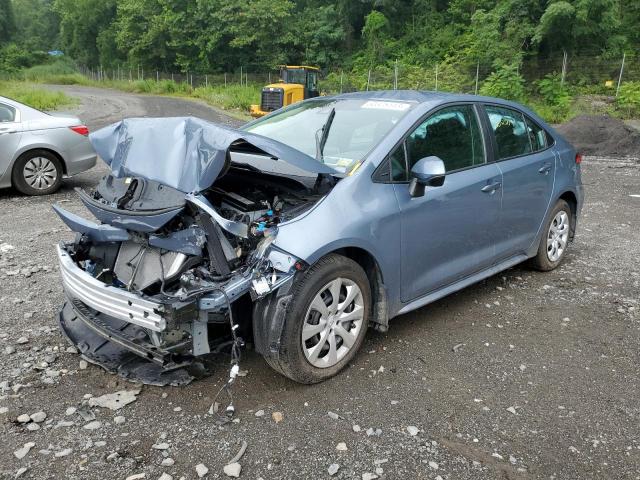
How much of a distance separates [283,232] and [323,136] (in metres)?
1.25

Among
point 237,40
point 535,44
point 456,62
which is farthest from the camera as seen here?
point 237,40

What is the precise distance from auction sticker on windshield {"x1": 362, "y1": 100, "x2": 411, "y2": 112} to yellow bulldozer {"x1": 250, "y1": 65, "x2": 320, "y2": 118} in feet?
55.0

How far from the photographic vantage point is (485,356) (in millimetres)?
3898

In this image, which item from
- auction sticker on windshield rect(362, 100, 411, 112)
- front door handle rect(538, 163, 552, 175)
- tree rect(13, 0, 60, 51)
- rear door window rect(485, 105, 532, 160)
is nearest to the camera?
auction sticker on windshield rect(362, 100, 411, 112)

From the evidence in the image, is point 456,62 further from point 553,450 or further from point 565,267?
point 553,450

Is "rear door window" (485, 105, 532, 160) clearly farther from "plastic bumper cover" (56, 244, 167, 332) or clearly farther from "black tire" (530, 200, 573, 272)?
"plastic bumper cover" (56, 244, 167, 332)

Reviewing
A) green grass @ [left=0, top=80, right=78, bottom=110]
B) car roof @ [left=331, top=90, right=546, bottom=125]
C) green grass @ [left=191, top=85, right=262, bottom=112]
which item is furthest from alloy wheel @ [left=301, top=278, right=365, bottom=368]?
green grass @ [left=191, top=85, right=262, bottom=112]

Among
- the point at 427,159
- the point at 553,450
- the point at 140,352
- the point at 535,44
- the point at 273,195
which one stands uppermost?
the point at 535,44

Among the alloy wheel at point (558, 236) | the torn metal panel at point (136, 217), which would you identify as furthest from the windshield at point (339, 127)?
the alloy wheel at point (558, 236)

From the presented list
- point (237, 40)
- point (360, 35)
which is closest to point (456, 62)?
point (360, 35)

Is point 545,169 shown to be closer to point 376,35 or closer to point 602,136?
point 602,136

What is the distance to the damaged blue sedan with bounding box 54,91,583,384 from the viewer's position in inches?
125

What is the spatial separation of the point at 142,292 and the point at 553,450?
7.82 feet

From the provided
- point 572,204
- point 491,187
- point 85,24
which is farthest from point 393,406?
point 85,24
